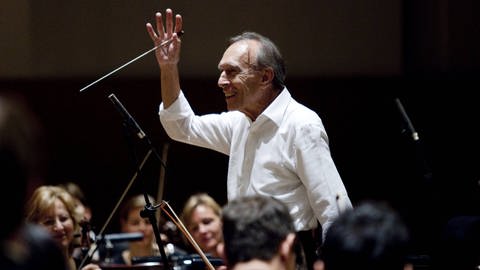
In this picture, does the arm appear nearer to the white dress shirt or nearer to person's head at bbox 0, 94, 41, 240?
the white dress shirt

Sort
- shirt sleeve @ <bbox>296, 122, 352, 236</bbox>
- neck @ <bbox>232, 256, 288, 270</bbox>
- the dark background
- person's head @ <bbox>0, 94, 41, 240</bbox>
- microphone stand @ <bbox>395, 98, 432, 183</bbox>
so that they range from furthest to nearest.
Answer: the dark background, microphone stand @ <bbox>395, 98, 432, 183</bbox>, shirt sleeve @ <bbox>296, 122, 352, 236</bbox>, neck @ <bbox>232, 256, 288, 270</bbox>, person's head @ <bbox>0, 94, 41, 240</bbox>

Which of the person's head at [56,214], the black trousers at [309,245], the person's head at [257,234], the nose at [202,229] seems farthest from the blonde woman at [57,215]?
the person's head at [257,234]

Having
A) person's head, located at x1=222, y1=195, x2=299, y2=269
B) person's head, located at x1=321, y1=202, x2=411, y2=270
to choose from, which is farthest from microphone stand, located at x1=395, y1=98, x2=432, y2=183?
person's head, located at x1=321, y1=202, x2=411, y2=270

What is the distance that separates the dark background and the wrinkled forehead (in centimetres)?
241

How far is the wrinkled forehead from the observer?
411 cm

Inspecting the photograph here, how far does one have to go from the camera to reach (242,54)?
4121mm

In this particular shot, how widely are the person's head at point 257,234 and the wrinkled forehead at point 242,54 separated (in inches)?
67.0

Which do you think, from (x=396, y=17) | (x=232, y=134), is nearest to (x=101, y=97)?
(x=396, y=17)

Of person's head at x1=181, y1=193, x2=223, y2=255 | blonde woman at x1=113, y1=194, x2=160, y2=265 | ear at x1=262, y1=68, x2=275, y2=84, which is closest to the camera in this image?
ear at x1=262, y1=68, x2=275, y2=84

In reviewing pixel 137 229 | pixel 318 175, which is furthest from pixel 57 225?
pixel 318 175

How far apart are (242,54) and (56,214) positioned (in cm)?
133

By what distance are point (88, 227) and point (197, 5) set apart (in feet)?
7.36

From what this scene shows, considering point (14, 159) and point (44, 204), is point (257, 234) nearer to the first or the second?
point (14, 159)

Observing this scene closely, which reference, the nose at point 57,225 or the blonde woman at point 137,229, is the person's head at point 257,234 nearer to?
the nose at point 57,225
